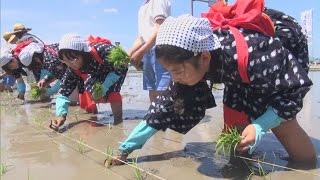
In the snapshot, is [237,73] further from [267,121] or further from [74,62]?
[74,62]

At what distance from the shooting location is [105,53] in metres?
4.61

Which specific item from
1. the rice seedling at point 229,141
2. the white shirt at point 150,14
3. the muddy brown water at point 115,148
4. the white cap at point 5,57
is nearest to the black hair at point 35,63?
the white cap at point 5,57

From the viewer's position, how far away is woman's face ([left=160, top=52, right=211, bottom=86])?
225 cm

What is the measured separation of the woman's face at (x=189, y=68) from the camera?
88.4 inches

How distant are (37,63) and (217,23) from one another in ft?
15.4

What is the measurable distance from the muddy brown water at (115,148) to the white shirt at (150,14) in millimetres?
998

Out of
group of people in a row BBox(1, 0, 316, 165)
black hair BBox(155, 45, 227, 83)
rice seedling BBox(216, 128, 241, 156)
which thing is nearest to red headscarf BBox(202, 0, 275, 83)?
group of people in a row BBox(1, 0, 316, 165)

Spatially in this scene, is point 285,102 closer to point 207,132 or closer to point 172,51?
point 172,51

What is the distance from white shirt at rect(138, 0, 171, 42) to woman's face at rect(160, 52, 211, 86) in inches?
66.6

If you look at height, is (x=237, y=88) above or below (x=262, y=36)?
below

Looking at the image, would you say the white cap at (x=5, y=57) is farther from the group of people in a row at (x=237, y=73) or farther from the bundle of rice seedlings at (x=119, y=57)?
the group of people in a row at (x=237, y=73)

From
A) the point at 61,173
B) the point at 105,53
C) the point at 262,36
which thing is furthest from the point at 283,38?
the point at 105,53

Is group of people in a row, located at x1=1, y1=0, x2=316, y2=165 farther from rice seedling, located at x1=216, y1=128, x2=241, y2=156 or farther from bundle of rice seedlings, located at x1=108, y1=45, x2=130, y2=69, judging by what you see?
bundle of rice seedlings, located at x1=108, y1=45, x2=130, y2=69

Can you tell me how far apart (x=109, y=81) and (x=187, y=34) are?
2.57m
